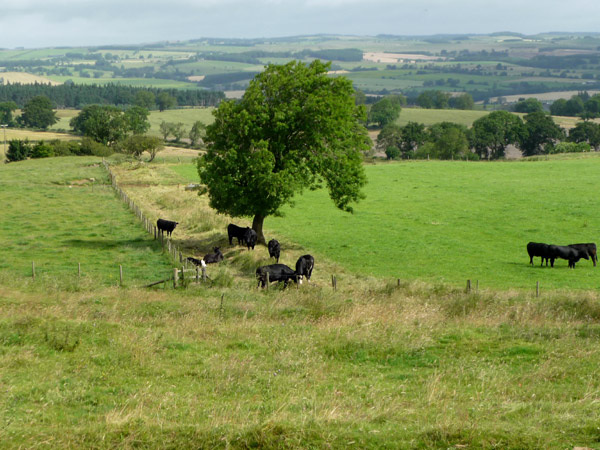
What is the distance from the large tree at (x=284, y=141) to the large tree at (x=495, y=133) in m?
97.8

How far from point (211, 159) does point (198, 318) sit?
18.9 meters

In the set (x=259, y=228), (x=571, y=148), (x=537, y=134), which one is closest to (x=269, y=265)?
(x=259, y=228)

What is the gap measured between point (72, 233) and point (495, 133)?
106 meters

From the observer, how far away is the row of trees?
400 feet

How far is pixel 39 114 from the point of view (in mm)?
181500

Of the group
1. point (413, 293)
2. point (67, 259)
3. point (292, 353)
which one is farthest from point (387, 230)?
point (292, 353)

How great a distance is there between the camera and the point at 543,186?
56938 mm

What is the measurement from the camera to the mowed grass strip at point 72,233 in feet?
99.9

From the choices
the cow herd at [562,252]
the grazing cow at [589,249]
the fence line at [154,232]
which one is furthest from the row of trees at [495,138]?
the cow herd at [562,252]

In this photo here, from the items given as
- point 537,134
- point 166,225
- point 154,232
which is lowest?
point 537,134

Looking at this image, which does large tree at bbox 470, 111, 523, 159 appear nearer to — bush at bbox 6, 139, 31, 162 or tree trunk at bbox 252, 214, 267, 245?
bush at bbox 6, 139, 31, 162

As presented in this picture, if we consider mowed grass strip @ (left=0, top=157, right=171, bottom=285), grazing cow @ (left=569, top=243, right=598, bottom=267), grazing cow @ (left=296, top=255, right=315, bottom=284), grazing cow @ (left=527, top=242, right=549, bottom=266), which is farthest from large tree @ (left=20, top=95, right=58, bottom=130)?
grazing cow @ (left=569, top=243, right=598, bottom=267)

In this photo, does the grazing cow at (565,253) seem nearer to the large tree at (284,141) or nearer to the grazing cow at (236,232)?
the large tree at (284,141)

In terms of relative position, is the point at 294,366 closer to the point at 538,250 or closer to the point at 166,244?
the point at 166,244
